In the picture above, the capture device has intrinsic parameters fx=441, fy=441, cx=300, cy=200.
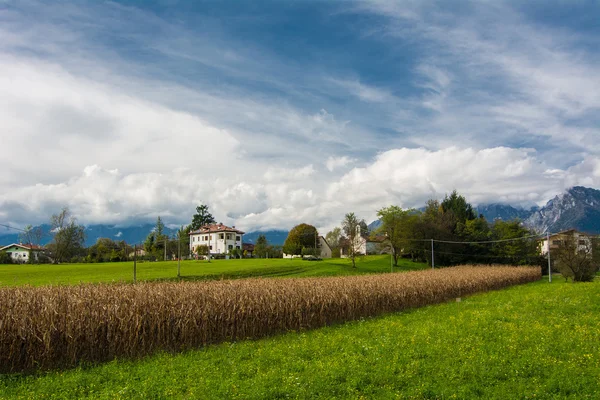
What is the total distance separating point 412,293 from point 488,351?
54.4 ft

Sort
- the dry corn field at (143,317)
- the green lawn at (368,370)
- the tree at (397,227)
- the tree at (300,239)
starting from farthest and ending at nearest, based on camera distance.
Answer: the tree at (300,239)
the tree at (397,227)
the dry corn field at (143,317)
the green lawn at (368,370)

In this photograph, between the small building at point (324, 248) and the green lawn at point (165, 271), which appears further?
the small building at point (324, 248)

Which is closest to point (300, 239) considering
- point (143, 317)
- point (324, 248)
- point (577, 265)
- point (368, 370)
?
point (324, 248)

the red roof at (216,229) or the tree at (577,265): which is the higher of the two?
the red roof at (216,229)

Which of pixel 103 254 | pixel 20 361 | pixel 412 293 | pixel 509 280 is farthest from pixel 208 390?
pixel 103 254

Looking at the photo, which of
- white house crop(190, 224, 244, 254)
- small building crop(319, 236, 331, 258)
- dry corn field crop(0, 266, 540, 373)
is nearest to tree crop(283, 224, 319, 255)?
small building crop(319, 236, 331, 258)

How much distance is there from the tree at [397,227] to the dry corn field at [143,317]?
194 ft

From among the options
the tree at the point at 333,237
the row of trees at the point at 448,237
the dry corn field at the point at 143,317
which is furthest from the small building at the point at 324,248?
the dry corn field at the point at 143,317

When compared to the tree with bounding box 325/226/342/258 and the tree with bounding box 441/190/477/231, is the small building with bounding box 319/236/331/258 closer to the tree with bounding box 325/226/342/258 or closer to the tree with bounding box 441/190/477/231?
the tree with bounding box 325/226/342/258

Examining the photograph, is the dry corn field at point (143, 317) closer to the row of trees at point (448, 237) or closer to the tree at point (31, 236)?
the row of trees at point (448, 237)

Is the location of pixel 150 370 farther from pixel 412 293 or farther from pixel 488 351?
pixel 412 293

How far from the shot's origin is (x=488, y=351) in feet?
46.4

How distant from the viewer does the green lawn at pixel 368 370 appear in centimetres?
1062

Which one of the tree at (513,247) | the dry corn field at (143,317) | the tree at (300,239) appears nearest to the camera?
the dry corn field at (143,317)
